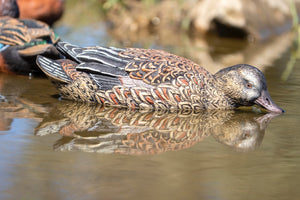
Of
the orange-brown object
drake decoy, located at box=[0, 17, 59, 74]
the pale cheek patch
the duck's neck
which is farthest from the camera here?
the orange-brown object

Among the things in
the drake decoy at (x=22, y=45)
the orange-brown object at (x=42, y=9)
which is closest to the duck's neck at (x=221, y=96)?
the drake decoy at (x=22, y=45)

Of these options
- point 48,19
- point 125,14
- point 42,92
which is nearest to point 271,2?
point 125,14

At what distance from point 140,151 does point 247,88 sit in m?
2.00

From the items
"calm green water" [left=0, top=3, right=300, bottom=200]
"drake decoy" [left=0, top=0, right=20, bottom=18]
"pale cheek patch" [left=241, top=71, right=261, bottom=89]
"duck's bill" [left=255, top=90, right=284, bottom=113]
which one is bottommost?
"calm green water" [left=0, top=3, right=300, bottom=200]

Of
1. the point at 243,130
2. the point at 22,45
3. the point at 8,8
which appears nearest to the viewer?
the point at 243,130

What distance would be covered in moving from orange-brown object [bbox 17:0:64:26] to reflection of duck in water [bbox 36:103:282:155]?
509cm

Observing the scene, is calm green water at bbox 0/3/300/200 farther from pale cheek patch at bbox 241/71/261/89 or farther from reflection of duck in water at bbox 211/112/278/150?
pale cheek patch at bbox 241/71/261/89

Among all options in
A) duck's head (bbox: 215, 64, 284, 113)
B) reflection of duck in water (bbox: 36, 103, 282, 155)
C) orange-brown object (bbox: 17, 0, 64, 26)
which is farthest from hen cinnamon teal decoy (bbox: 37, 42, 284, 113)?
orange-brown object (bbox: 17, 0, 64, 26)

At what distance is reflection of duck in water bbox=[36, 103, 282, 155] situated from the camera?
5.15 meters

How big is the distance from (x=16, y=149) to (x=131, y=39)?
23.4 feet

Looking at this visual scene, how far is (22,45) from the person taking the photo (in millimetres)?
8117

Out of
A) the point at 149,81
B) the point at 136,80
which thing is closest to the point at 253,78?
the point at 149,81

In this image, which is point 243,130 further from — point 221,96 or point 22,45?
point 22,45

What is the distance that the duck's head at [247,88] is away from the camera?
6.43m
